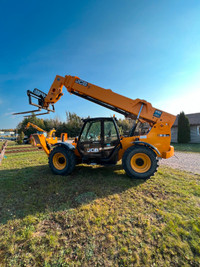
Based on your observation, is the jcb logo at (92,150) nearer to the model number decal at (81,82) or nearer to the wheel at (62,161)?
the wheel at (62,161)

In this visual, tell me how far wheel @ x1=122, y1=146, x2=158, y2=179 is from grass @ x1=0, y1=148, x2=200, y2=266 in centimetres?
29

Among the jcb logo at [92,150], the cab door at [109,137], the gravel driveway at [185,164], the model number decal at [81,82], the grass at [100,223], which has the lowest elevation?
the grass at [100,223]

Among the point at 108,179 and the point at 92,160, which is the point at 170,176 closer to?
the point at 108,179

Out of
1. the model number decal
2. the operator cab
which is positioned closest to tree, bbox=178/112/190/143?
the operator cab

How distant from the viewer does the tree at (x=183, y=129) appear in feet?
50.5

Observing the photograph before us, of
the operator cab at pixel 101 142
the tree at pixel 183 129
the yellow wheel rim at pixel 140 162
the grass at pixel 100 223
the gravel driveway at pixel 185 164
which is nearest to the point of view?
the grass at pixel 100 223

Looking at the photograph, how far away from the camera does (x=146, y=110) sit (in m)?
4.39

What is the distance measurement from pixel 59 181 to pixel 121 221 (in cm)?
236

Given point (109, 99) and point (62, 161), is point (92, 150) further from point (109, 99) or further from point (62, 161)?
point (109, 99)

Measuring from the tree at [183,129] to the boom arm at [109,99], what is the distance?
44.9ft

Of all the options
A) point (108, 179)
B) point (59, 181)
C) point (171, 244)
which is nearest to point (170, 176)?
point (108, 179)

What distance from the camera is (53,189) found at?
3.40m

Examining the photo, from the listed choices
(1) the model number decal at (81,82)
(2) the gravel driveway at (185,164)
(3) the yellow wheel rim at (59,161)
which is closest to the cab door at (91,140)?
(3) the yellow wheel rim at (59,161)

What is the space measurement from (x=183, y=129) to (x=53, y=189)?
55.4 feet
